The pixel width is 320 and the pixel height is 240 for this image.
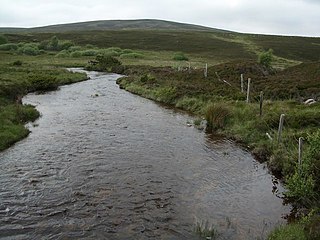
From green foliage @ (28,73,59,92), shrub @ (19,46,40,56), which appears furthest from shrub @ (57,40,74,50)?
green foliage @ (28,73,59,92)

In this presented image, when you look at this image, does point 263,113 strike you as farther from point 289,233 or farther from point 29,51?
point 29,51

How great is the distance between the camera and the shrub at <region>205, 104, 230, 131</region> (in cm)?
2638

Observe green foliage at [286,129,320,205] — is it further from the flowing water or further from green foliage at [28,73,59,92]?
green foliage at [28,73,59,92]

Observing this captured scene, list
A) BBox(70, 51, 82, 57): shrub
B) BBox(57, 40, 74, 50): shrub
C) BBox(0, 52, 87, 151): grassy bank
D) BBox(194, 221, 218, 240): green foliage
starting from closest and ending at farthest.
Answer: BBox(194, 221, 218, 240): green foliage
BBox(0, 52, 87, 151): grassy bank
BBox(70, 51, 82, 57): shrub
BBox(57, 40, 74, 50): shrub

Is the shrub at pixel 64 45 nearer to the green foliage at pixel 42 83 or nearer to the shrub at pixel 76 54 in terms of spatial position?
the shrub at pixel 76 54

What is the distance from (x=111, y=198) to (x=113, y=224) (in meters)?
2.15

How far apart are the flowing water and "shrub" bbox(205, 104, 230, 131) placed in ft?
3.78

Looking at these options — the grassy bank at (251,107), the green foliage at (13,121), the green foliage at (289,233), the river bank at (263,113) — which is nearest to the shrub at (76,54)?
the grassy bank at (251,107)

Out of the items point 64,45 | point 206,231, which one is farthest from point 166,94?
point 64,45

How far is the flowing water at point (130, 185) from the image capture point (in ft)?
42.0

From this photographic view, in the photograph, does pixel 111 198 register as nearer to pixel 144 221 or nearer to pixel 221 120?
pixel 144 221

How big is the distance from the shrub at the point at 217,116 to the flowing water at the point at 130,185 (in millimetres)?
1153

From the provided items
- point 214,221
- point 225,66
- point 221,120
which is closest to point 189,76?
point 225,66

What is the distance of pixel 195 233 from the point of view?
12.4m
